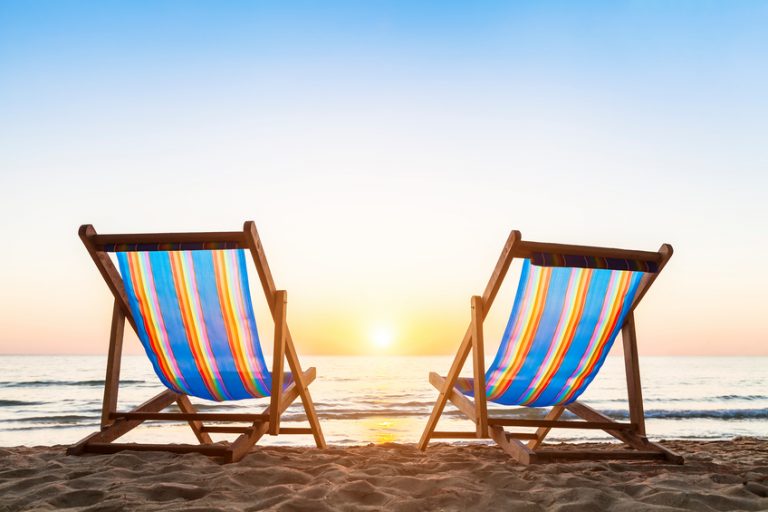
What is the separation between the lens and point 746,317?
89.5ft

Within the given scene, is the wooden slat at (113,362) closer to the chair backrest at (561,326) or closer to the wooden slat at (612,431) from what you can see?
the chair backrest at (561,326)

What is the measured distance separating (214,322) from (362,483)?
3.97 ft

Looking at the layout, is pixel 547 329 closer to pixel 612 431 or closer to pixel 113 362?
pixel 612 431

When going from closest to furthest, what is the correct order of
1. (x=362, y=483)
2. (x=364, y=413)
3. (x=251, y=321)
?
(x=362, y=483) → (x=251, y=321) → (x=364, y=413)

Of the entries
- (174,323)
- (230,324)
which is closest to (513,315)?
(230,324)

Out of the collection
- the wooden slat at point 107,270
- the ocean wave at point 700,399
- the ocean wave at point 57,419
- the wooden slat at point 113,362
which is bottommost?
the ocean wave at point 700,399

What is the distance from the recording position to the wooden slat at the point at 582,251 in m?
2.74

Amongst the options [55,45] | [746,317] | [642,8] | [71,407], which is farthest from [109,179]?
[746,317]

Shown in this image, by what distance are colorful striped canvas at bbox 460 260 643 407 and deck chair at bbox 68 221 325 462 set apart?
1.22 metres

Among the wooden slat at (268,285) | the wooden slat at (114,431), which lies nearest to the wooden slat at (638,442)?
the wooden slat at (268,285)

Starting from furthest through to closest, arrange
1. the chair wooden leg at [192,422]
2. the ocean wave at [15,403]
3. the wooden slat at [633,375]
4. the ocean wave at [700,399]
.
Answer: the ocean wave at [700,399] → the ocean wave at [15,403] → the chair wooden leg at [192,422] → the wooden slat at [633,375]

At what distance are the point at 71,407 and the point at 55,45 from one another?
233 inches

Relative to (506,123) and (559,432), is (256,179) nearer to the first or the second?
(506,123)

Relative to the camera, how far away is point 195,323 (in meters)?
2.91
